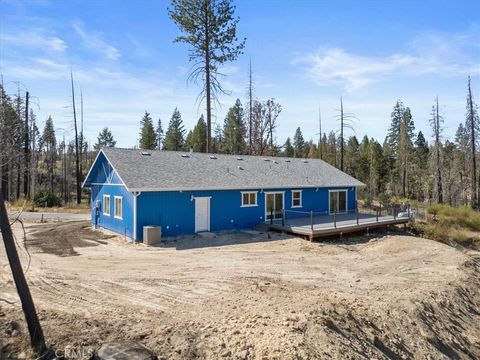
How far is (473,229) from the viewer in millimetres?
27500

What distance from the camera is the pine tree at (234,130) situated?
57.1m

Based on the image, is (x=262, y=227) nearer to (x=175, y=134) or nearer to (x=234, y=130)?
(x=234, y=130)

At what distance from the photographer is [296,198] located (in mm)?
24000

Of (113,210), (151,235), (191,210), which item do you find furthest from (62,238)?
(191,210)

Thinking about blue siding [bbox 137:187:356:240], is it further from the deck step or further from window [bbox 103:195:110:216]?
window [bbox 103:195:110:216]

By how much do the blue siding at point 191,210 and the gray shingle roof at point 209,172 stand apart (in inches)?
16.9

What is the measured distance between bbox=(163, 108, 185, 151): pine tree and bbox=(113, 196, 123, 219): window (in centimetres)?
4543

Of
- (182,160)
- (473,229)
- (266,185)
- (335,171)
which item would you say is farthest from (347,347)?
(473,229)

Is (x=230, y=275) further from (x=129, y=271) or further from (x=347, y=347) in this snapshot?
(x=347, y=347)

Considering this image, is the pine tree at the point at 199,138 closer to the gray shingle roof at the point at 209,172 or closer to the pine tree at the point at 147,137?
the pine tree at the point at 147,137

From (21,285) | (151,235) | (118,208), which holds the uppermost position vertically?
(118,208)

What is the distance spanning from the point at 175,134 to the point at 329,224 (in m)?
49.3

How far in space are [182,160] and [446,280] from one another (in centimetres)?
1476
